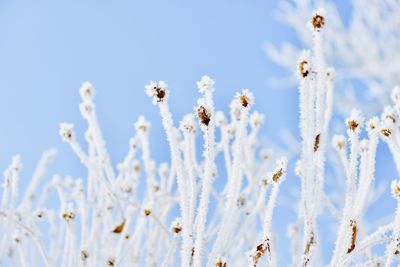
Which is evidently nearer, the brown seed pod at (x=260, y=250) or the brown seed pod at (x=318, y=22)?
the brown seed pod at (x=260, y=250)

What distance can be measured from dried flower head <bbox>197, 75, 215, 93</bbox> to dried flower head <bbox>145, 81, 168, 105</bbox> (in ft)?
0.48

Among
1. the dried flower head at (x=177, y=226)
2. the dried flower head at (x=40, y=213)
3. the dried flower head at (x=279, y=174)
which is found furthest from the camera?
the dried flower head at (x=40, y=213)

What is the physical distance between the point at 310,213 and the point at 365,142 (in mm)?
361

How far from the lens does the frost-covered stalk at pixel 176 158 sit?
178 centimetres

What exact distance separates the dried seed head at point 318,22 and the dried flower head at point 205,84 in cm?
35

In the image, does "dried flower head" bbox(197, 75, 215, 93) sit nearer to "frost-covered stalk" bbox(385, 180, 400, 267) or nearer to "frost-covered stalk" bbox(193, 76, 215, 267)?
"frost-covered stalk" bbox(193, 76, 215, 267)

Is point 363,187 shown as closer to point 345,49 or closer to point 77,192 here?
point 77,192

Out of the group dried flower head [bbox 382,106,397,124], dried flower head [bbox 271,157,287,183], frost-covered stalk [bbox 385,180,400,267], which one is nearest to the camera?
frost-covered stalk [bbox 385,180,400,267]

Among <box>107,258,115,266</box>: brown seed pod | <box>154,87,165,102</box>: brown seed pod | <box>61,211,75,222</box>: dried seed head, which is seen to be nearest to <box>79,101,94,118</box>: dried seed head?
<box>61,211,75,222</box>: dried seed head

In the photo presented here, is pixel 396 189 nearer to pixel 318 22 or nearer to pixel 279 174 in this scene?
pixel 279 174

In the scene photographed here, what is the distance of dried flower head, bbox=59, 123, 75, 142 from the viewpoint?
2324 millimetres

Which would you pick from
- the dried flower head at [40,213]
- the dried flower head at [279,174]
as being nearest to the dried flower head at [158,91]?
the dried flower head at [279,174]

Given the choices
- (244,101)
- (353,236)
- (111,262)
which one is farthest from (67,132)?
(353,236)

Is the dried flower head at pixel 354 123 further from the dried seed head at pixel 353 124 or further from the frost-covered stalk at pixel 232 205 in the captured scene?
the frost-covered stalk at pixel 232 205
